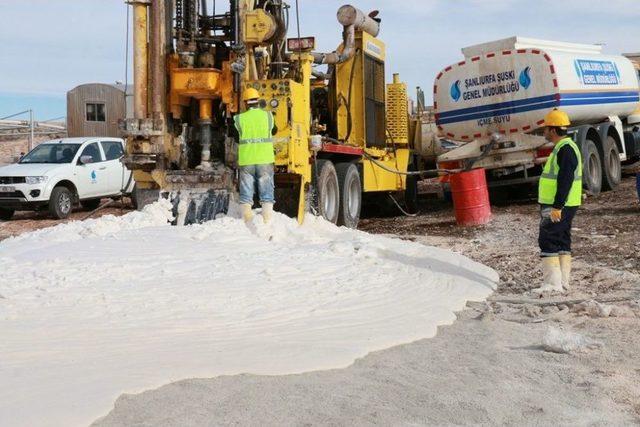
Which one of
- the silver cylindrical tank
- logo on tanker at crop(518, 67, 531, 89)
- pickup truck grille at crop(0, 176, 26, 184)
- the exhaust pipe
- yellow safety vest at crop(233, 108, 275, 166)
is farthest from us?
pickup truck grille at crop(0, 176, 26, 184)

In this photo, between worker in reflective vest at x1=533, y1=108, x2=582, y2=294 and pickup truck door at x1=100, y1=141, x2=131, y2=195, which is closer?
worker in reflective vest at x1=533, y1=108, x2=582, y2=294

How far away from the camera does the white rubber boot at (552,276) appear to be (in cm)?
737

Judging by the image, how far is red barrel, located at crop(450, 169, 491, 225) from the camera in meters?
13.0

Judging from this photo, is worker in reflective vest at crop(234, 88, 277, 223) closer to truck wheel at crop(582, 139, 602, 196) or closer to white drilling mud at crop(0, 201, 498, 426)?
white drilling mud at crop(0, 201, 498, 426)

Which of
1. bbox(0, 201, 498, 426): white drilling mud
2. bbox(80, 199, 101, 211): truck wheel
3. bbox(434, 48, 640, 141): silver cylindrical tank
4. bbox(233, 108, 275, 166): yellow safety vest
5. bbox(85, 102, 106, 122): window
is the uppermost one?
bbox(85, 102, 106, 122): window

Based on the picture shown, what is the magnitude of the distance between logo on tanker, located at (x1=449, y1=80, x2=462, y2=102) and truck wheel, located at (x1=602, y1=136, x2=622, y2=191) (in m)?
3.37

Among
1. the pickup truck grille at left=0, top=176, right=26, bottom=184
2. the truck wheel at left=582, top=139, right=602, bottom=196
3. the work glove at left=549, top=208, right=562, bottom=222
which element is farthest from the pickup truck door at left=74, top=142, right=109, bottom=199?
the work glove at left=549, top=208, right=562, bottom=222

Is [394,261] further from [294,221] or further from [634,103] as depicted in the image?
[634,103]

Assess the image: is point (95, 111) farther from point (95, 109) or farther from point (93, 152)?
point (93, 152)

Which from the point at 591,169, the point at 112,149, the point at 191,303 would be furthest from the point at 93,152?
the point at 191,303

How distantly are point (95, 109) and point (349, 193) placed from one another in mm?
20624

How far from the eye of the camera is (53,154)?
17.1 meters

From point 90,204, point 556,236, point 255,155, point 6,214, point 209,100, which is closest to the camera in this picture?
point 556,236

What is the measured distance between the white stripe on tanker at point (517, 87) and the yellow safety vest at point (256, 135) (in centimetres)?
661
